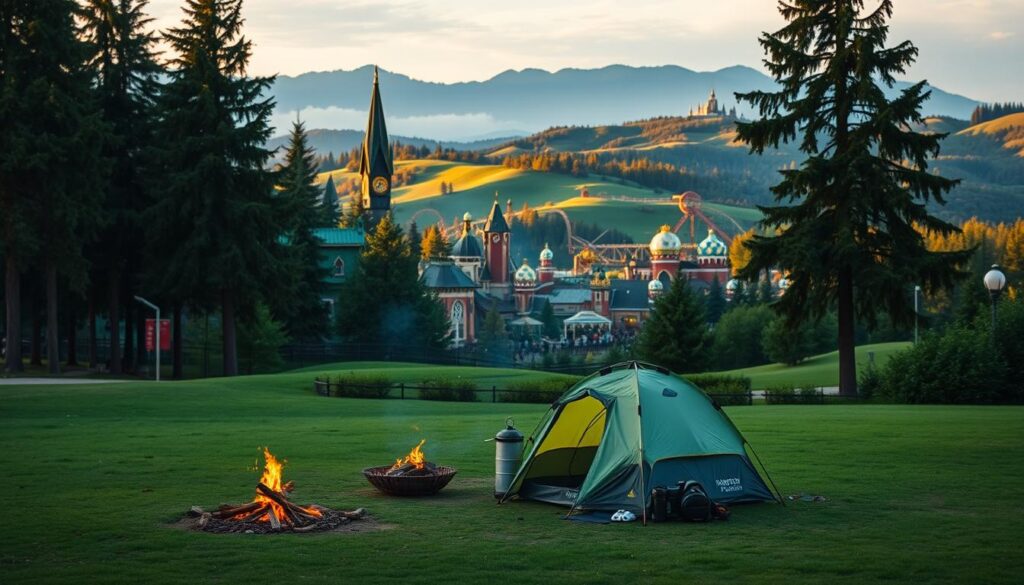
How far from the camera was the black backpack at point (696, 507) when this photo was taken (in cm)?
1525

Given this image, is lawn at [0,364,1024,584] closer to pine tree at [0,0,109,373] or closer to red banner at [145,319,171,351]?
red banner at [145,319,171,351]

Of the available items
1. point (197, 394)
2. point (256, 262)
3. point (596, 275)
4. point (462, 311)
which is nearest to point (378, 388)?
point (197, 394)

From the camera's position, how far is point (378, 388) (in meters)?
38.7

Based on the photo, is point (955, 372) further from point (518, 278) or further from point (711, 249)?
point (711, 249)

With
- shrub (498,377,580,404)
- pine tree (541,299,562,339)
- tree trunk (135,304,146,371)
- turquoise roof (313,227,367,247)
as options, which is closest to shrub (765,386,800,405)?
shrub (498,377,580,404)

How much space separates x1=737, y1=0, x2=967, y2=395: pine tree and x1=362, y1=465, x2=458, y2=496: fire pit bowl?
22.9m

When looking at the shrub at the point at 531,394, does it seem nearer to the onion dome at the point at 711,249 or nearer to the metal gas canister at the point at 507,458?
the metal gas canister at the point at 507,458

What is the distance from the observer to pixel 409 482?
1698 centimetres

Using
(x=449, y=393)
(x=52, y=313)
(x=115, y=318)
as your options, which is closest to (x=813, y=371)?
(x=449, y=393)

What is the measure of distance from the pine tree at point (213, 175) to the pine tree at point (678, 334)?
1820 cm

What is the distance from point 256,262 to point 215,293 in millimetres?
2304

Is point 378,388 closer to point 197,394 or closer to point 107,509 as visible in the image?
point 197,394

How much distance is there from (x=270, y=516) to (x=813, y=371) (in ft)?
150

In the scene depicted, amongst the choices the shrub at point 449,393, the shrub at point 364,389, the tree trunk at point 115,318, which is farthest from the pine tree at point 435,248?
the shrub at point 364,389
